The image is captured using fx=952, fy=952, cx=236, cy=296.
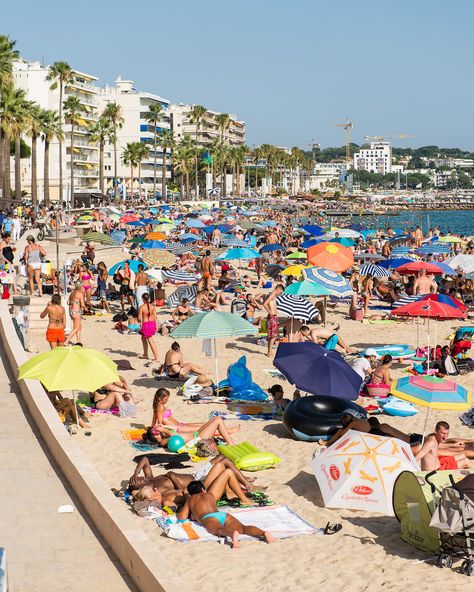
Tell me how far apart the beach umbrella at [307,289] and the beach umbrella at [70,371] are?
711cm

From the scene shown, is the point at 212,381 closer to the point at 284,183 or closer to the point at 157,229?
the point at 157,229

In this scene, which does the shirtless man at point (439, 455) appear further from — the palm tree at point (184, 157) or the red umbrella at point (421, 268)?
the palm tree at point (184, 157)

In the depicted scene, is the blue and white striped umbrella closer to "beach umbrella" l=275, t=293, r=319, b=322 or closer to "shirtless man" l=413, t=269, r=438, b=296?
"beach umbrella" l=275, t=293, r=319, b=322

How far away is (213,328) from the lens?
13352 mm

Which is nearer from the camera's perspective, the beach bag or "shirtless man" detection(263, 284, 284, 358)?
the beach bag

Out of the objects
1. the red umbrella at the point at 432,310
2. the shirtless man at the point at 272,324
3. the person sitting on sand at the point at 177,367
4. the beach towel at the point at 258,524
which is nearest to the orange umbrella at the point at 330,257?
the shirtless man at the point at 272,324

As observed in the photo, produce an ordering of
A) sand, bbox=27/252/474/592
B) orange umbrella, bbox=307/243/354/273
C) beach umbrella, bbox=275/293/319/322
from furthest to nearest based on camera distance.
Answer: orange umbrella, bbox=307/243/354/273 < beach umbrella, bbox=275/293/319/322 < sand, bbox=27/252/474/592

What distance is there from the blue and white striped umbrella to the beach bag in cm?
781

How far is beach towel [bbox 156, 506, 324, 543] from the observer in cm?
828

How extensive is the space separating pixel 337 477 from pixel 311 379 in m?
2.83

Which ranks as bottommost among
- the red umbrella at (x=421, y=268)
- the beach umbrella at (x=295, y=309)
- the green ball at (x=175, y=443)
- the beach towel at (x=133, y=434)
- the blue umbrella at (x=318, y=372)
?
the beach towel at (x=133, y=434)

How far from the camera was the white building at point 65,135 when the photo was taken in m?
96.1

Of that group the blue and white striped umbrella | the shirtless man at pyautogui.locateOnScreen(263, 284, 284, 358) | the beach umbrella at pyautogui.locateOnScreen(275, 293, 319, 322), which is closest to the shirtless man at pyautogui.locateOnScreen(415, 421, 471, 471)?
the beach umbrella at pyautogui.locateOnScreen(275, 293, 319, 322)

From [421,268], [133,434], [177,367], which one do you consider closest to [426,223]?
[421,268]
